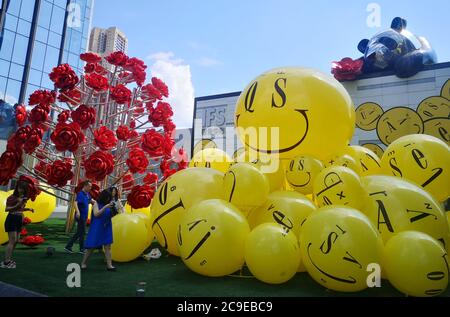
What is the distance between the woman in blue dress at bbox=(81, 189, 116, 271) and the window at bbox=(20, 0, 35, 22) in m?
30.8

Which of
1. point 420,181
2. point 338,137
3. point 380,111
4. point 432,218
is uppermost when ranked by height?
point 380,111

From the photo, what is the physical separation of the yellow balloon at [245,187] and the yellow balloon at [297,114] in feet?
3.35

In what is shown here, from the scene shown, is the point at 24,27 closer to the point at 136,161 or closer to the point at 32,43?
the point at 32,43

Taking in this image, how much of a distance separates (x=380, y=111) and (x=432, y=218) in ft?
31.2

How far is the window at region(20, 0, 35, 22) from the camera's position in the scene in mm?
28750

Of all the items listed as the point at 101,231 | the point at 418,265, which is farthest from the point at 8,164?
the point at 418,265

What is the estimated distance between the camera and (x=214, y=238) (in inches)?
160

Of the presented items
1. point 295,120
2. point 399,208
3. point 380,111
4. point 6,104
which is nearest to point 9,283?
point 295,120

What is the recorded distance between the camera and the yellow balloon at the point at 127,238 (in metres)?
5.29

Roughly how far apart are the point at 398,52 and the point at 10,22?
29027 millimetres

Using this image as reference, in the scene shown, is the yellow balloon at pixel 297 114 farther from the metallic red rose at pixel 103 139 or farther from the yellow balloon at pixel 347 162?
the metallic red rose at pixel 103 139

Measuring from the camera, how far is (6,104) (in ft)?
87.4

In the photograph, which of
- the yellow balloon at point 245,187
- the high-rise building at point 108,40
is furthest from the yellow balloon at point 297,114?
the high-rise building at point 108,40
